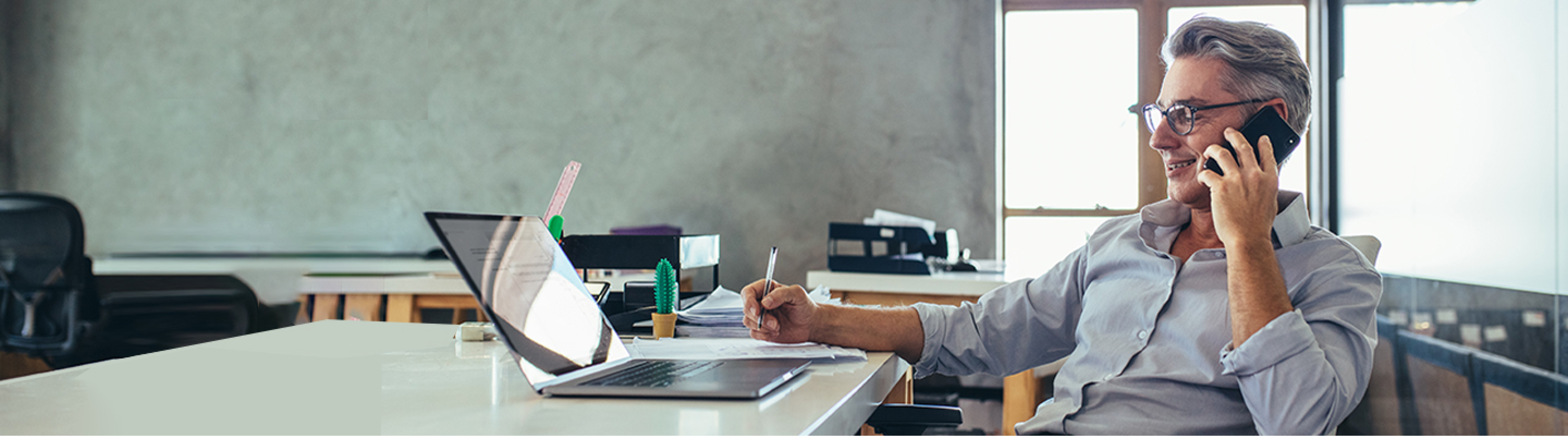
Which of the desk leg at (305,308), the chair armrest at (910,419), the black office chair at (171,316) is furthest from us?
the black office chair at (171,316)

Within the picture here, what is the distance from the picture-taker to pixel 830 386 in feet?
2.50

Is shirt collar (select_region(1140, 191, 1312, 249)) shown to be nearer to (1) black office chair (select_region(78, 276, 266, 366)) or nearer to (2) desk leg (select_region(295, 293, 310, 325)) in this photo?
(2) desk leg (select_region(295, 293, 310, 325))

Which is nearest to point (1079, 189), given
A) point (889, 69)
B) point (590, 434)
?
point (889, 69)

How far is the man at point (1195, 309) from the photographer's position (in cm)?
88

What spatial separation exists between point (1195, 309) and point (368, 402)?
3.07ft

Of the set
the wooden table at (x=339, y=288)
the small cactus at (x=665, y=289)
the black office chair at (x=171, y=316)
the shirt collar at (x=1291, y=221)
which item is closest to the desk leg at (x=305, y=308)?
the wooden table at (x=339, y=288)

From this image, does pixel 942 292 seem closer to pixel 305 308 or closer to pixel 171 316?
pixel 305 308

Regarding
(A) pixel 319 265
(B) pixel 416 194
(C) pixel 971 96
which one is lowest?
(A) pixel 319 265

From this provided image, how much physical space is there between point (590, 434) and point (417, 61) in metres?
3.91

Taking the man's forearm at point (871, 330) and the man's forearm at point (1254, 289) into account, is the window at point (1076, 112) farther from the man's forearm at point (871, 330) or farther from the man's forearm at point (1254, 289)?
the man's forearm at point (1254, 289)

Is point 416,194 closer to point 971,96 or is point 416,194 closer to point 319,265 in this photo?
point 319,265

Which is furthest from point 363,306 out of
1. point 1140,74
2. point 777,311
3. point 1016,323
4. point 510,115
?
point 1140,74

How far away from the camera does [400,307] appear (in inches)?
106

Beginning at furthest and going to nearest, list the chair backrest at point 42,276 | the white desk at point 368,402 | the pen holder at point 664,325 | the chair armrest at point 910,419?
the chair backrest at point 42,276 < the pen holder at point 664,325 < the chair armrest at point 910,419 < the white desk at point 368,402
